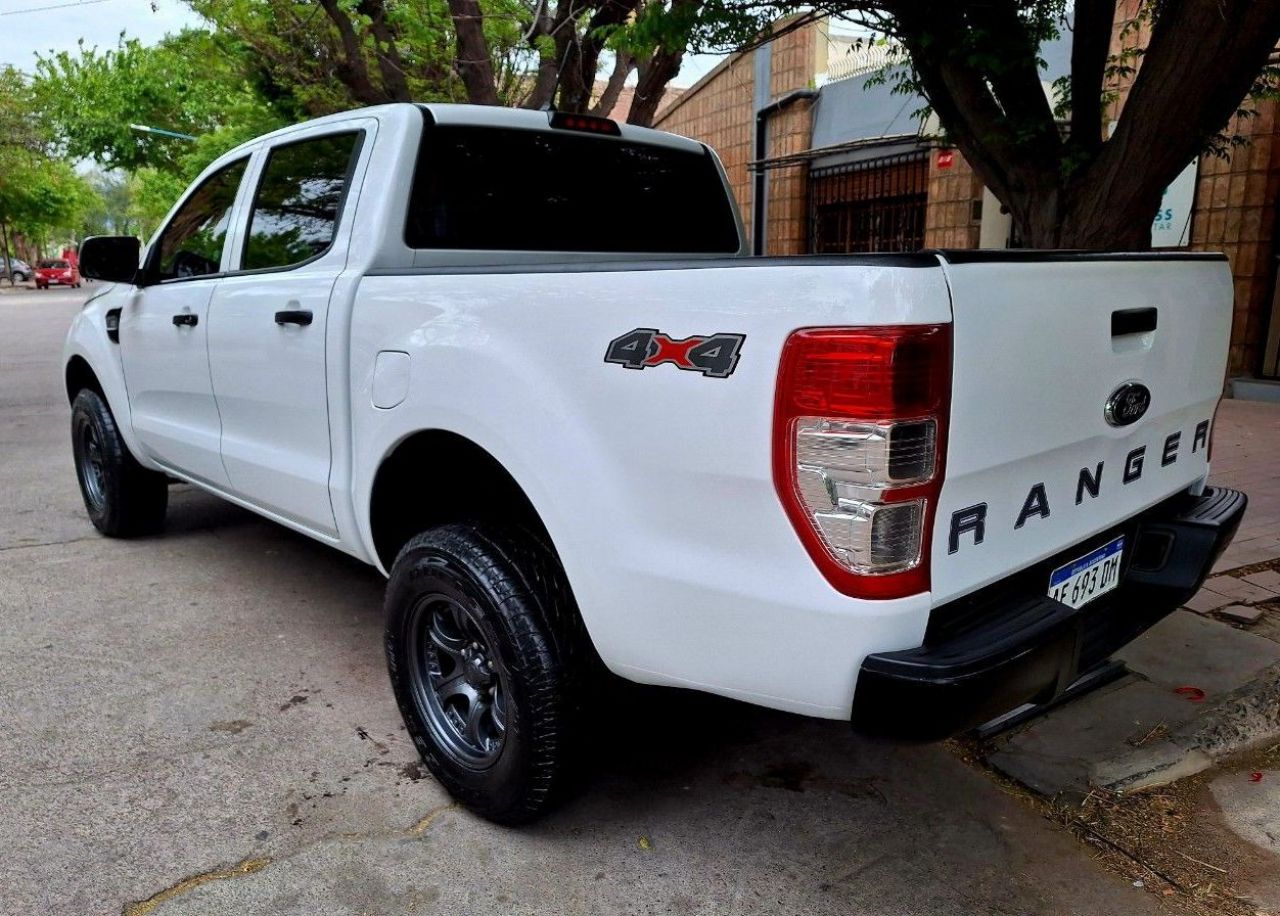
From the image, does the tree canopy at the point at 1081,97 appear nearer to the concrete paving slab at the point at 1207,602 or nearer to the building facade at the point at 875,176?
the concrete paving slab at the point at 1207,602

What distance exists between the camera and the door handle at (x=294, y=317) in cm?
297

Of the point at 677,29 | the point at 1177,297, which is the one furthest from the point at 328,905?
the point at 677,29

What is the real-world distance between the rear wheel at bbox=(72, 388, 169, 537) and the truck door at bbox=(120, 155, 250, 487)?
41cm

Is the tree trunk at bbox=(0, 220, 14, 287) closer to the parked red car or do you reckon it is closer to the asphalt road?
the parked red car

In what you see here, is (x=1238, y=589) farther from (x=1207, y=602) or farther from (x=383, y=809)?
(x=383, y=809)

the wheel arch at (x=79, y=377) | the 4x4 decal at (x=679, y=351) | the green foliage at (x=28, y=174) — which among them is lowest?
the wheel arch at (x=79, y=377)

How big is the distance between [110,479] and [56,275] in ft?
171

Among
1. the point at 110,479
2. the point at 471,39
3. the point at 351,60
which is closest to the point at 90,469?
the point at 110,479

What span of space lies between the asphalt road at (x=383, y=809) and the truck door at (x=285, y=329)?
642 mm

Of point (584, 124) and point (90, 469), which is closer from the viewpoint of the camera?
point (584, 124)

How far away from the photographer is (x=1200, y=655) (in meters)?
3.45

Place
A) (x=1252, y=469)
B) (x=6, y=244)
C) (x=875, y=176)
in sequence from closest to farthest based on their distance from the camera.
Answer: (x=1252, y=469) < (x=875, y=176) < (x=6, y=244)

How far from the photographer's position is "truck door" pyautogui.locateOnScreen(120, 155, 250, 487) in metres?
3.75

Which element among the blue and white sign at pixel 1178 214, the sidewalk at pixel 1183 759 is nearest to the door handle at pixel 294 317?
the sidewalk at pixel 1183 759
